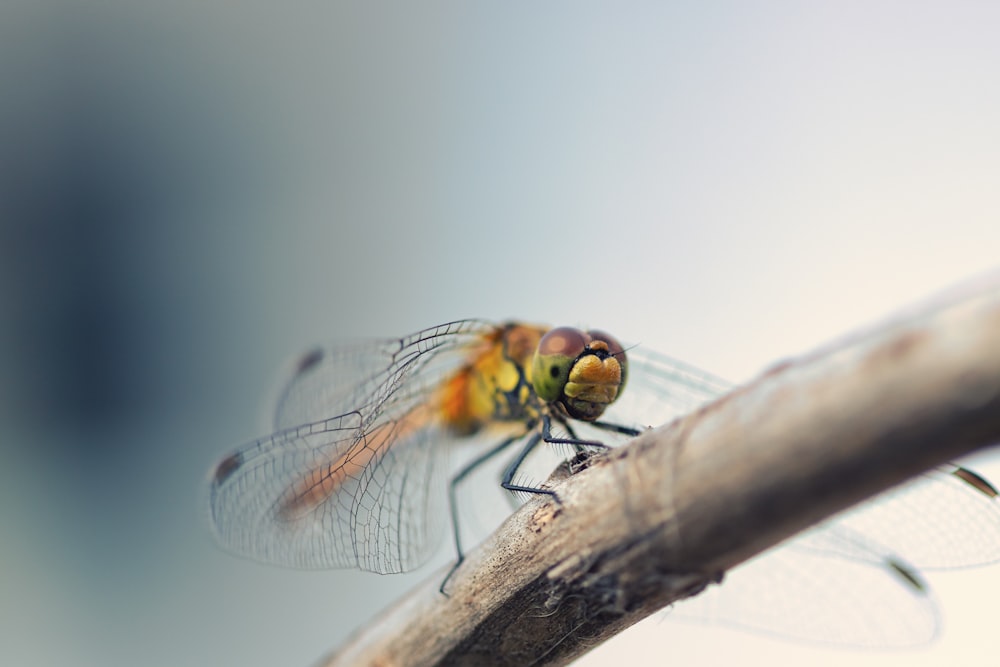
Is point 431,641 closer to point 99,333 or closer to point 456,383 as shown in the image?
point 456,383

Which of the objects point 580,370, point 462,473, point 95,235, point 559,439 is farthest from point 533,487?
point 95,235

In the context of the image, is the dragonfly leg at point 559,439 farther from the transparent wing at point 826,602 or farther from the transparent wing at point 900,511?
the transparent wing at point 826,602

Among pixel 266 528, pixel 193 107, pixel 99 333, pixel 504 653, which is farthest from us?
pixel 193 107

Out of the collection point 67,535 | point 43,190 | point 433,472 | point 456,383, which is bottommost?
point 67,535

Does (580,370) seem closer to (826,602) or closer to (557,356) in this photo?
(557,356)

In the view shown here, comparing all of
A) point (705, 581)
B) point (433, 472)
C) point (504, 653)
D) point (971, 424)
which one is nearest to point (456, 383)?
point (433, 472)

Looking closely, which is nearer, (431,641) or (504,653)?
(504,653)

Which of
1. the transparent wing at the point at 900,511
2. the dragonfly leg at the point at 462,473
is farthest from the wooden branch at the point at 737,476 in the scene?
the dragonfly leg at the point at 462,473

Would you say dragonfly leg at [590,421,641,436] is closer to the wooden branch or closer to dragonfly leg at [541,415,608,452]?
dragonfly leg at [541,415,608,452]
